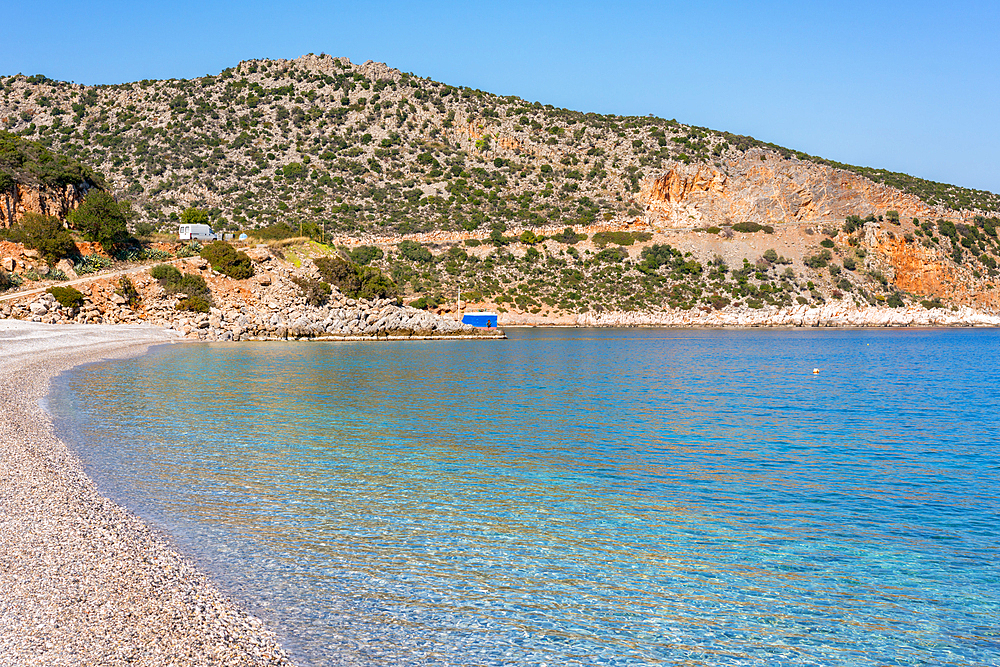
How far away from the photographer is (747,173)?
91750mm

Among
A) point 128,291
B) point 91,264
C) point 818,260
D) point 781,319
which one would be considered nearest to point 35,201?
point 91,264

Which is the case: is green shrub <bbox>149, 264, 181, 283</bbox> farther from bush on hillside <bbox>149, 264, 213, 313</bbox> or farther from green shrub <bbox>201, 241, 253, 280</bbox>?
green shrub <bbox>201, 241, 253, 280</bbox>

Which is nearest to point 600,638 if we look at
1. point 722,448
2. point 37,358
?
point 722,448

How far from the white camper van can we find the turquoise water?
1484 inches

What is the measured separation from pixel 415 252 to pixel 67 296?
1622 inches

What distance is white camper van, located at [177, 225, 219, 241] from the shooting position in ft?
185

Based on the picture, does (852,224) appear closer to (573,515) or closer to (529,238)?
(529,238)

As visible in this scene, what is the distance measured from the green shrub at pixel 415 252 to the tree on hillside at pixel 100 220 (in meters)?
32.7

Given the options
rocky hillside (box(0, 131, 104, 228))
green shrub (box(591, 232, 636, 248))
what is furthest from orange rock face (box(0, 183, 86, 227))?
green shrub (box(591, 232, 636, 248))

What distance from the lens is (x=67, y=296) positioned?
39438mm

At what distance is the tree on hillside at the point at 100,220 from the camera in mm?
46875

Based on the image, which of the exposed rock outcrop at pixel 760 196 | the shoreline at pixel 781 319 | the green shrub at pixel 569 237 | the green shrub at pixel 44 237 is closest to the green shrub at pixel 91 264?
the green shrub at pixel 44 237

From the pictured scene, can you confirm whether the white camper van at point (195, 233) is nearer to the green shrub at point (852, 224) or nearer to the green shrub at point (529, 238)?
the green shrub at point (529, 238)

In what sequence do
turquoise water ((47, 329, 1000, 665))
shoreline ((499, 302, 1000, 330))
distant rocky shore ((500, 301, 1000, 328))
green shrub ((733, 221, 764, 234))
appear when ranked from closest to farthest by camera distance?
turquoise water ((47, 329, 1000, 665)) → shoreline ((499, 302, 1000, 330)) → distant rocky shore ((500, 301, 1000, 328)) → green shrub ((733, 221, 764, 234))
